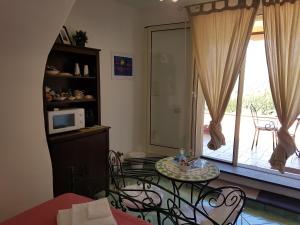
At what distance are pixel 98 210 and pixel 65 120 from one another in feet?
4.67

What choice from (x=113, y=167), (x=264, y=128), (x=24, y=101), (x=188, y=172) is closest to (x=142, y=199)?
(x=188, y=172)

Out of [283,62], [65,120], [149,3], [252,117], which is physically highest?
[149,3]

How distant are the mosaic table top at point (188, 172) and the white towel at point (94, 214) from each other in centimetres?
89

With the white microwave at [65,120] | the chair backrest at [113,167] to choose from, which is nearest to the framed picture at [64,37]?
the white microwave at [65,120]

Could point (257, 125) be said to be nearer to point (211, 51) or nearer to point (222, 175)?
point (222, 175)

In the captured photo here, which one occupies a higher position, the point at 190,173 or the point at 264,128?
the point at 264,128

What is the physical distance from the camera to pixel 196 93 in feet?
11.8

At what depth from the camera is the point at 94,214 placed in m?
1.41

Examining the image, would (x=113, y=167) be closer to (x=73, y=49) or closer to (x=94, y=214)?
(x=94, y=214)

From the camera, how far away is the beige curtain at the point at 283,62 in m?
2.66

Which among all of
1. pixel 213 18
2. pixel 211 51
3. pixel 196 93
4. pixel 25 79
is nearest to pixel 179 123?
pixel 196 93

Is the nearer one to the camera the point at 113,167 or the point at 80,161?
the point at 80,161

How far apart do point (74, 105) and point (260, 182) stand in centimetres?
273

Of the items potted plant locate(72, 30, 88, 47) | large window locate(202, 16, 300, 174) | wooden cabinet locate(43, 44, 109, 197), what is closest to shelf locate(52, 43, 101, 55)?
wooden cabinet locate(43, 44, 109, 197)
